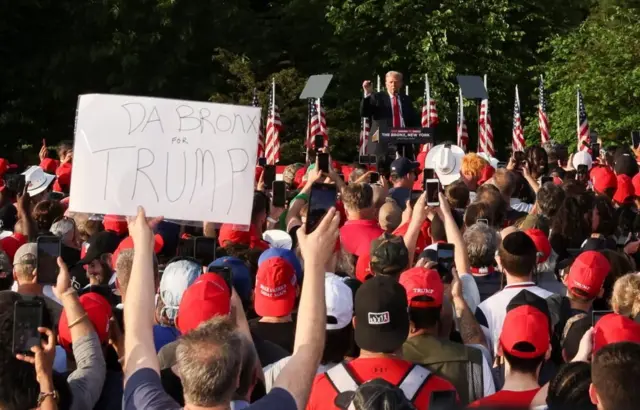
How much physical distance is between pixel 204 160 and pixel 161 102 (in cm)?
31

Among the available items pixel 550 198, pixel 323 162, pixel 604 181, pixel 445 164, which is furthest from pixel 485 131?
pixel 323 162

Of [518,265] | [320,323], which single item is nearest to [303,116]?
[518,265]

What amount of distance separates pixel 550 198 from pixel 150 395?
19.3 feet

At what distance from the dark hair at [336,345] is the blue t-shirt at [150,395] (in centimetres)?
135

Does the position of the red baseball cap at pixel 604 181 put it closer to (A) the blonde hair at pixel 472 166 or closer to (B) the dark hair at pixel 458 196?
(A) the blonde hair at pixel 472 166

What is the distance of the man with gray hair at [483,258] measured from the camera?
7.45 m

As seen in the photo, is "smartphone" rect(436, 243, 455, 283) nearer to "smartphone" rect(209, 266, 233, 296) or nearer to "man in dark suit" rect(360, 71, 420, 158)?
"smartphone" rect(209, 266, 233, 296)

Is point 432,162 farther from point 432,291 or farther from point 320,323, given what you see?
point 320,323

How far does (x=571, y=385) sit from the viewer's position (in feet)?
15.5

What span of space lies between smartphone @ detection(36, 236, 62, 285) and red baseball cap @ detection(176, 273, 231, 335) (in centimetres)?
66

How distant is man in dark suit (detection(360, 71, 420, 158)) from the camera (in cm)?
1795

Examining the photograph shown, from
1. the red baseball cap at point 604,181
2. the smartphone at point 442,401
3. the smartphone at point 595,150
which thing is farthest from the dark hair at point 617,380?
the smartphone at point 595,150

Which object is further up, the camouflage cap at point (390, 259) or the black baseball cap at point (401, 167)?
the black baseball cap at point (401, 167)

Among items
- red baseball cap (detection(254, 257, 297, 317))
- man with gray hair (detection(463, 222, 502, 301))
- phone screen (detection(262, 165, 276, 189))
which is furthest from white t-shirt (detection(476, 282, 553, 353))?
phone screen (detection(262, 165, 276, 189))
